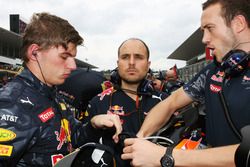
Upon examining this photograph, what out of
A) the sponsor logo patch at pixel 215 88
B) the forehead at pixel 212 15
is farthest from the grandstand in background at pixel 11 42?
the sponsor logo patch at pixel 215 88

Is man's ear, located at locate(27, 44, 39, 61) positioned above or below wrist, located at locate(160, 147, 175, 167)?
above

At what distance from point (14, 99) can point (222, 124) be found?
127 cm

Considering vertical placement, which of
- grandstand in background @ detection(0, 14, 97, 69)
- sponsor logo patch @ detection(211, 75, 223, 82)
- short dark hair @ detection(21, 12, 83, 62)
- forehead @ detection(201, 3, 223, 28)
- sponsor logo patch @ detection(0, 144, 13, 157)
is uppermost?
grandstand in background @ detection(0, 14, 97, 69)

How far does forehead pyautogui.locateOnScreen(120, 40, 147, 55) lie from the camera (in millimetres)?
3598

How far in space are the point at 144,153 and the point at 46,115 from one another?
67cm

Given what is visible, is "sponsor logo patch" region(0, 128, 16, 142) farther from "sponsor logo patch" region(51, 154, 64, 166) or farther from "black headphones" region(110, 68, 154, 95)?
"black headphones" region(110, 68, 154, 95)

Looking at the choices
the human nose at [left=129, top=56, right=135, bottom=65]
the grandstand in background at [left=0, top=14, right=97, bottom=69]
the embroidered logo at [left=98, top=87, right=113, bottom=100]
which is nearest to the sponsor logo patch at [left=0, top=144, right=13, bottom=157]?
the embroidered logo at [left=98, top=87, right=113, bottom=100]

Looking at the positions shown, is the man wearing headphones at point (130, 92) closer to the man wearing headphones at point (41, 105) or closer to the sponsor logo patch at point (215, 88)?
the man wearing headphones at point (41, 105)

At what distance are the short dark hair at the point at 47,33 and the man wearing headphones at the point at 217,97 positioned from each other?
0.81m

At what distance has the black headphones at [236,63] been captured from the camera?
1.91m

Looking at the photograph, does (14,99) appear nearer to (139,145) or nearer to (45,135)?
(45,135)

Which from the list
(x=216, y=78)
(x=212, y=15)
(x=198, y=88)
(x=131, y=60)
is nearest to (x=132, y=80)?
(x=131, y=60)

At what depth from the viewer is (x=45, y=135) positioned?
1.91 metres

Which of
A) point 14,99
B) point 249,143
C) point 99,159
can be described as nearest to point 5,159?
point 14,99
